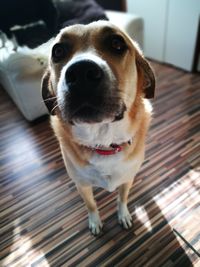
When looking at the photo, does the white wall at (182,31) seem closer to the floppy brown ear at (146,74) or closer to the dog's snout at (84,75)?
the floppy brown ear at (146,74)

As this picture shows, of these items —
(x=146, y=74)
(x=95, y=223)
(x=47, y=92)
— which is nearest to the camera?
(x=146, y=74)

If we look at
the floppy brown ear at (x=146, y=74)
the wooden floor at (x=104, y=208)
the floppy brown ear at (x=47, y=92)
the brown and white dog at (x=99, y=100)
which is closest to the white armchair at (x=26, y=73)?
the wooden floor at (x=104, y=208)

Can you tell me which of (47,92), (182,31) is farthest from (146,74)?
(182,31)

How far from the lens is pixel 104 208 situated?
154 centimetres

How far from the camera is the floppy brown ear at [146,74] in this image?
1.03 meters

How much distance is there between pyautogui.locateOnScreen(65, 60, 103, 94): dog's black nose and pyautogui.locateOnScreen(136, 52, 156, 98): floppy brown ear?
0.34 metres

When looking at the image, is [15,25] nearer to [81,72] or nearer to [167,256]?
[81,72]

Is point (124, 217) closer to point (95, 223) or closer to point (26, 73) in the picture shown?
point (95, 223)

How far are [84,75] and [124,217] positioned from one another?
0.99 metres

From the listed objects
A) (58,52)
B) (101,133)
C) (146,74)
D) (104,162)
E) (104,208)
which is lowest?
(104,208)

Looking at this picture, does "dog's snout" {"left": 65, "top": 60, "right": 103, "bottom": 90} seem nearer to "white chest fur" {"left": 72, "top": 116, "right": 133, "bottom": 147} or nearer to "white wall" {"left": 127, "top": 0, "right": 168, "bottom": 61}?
"white chest fur" {"left": 72, "top": 116, "right": 133, "bottom": 147}

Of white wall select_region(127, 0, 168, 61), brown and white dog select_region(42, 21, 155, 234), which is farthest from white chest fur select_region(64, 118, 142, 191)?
white wall select_region(127, 0, 168, 61)

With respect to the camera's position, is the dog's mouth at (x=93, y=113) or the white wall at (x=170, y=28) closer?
the dog's mouth at (x=93, y=113)

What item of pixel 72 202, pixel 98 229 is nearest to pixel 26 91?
pixel 72 202
